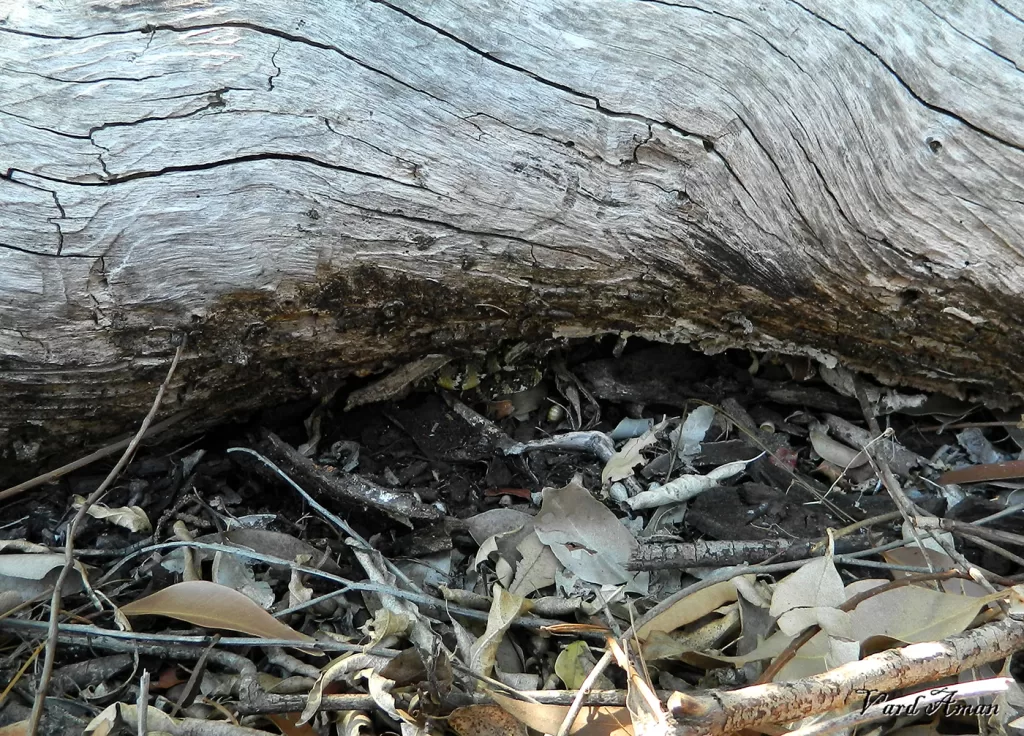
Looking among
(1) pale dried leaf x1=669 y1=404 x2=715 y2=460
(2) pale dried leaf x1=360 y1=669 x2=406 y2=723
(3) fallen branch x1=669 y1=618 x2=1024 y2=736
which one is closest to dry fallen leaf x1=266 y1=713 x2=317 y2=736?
(2) pale dried leaf x1=360 y1=669 x2=406 y2=723

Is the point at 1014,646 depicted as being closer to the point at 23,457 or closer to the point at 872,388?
the point at 872,388

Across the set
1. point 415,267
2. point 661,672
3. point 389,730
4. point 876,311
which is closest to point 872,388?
point 876,311

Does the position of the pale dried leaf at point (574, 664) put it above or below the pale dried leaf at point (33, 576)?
above

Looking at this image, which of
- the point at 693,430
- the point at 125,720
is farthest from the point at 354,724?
the point at 693,430

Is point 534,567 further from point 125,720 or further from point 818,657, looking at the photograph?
point 125,720

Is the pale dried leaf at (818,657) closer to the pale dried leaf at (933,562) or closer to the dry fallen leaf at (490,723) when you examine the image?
the pale dried leaf at (933,562)

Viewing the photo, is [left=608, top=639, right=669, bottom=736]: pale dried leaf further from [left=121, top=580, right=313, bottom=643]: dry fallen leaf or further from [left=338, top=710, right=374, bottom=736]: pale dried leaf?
[left=121, top=580, right=313, bottom=643]: dry fallen leaf

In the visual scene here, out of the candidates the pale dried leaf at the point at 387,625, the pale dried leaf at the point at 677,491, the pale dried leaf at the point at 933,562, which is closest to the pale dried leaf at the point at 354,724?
the pale dried leaf at the point at 387,625
